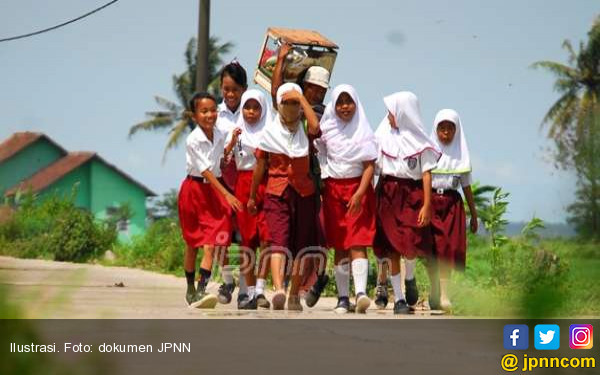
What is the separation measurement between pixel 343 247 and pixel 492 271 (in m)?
1.68

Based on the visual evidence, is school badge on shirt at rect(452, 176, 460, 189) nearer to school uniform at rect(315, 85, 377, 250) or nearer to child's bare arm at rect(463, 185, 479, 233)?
child's bare arm at rect(463, 185, 479, 233)

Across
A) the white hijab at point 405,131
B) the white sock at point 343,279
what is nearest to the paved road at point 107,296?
the white sock at point 343,279

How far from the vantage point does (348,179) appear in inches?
396

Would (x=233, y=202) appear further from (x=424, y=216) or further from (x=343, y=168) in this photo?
(x=424, y=216)

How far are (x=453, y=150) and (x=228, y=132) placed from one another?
1.82 metres

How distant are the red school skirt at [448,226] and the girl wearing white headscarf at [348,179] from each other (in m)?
0.61

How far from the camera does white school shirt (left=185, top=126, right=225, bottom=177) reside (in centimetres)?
1019

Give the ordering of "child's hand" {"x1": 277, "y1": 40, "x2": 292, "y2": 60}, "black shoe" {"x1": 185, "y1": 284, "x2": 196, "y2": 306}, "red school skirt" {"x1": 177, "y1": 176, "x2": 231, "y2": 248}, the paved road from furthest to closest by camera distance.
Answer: "child's hand" {"x1": 277, "y1": 40, "x2": 292, "y2": 60} < "red school skirt" {"x1": 177, "y1": 176, "x2": 231, "y2": 248} < "black shoe" {"x1": 185, "y1": 284, "x2": 196, "y2": 306} < the paved road

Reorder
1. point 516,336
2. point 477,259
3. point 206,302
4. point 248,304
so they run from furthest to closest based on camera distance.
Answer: point 477,259 < point 248,304 < point 206,302 < point 516,336

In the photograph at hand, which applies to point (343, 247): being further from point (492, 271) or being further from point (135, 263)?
point (135, 263)

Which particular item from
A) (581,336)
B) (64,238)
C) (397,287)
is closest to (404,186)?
(397,287)

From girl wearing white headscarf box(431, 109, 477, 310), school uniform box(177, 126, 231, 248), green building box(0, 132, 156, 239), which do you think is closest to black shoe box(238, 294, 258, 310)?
school uniform box(177, 126, 231, 248)

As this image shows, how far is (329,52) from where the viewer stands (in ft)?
36.3

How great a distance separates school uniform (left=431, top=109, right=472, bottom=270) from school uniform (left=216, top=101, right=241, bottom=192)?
1619 mm
